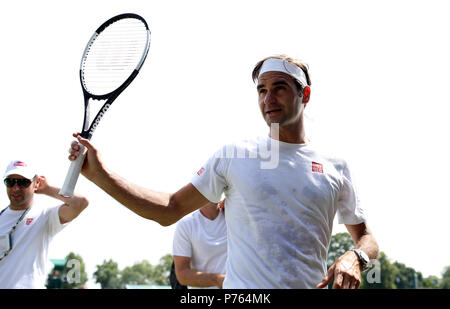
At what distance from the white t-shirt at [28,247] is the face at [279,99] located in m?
3.94

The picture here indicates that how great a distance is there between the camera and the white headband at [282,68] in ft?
14.1

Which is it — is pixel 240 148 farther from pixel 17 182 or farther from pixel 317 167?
pixel 17 182

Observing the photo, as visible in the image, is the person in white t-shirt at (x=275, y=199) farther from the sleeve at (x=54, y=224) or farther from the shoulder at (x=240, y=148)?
Answer: the sleeve at (x=54, y=224)

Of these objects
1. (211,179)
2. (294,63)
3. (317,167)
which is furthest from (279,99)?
(211,179)

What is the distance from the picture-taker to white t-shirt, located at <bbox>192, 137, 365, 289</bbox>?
3.75 meters

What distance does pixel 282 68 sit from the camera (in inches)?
169

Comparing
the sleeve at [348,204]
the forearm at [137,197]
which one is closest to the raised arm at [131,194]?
the forearm at [137,197]

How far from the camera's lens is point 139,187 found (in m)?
3.82

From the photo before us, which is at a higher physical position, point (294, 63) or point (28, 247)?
point (294, 63)

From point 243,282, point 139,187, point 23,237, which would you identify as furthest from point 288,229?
point 23,237

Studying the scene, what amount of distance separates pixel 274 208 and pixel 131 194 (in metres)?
0.90

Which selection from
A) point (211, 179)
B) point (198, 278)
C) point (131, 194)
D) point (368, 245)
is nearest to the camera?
point (131, 194)

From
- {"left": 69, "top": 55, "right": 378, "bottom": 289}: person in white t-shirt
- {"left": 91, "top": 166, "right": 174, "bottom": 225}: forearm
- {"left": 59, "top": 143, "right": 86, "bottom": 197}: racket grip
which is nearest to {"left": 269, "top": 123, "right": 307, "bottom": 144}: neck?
{"left": 69, "top": 55, "right": 378, "bottom": 289}: person in white t-shirt
